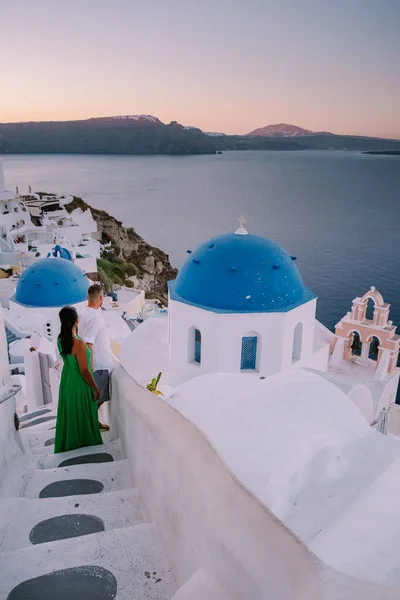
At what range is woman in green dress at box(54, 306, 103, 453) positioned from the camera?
3.46m

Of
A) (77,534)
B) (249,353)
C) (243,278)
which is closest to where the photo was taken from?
(77,534)

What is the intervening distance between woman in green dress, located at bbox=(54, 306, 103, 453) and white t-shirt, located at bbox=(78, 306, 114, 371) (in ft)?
0.84

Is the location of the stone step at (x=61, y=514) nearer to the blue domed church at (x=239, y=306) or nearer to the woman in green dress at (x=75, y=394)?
the woman in green dress at (x=75, y=394)

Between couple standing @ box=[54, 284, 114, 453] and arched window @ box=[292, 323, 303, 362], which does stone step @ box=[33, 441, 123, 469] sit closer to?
couple standing @ box=[54, 284, 114, 453]

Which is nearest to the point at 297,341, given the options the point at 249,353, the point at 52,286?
the point at 249,353

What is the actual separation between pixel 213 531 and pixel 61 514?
116cm

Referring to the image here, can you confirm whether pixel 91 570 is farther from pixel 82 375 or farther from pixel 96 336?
pixel 96 336

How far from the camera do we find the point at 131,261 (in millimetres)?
42375

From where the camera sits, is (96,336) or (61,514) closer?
(61,514)

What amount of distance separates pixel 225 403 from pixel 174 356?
237 inches

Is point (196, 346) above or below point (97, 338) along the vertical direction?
below

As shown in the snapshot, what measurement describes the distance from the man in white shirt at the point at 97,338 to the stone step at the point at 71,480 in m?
0.74

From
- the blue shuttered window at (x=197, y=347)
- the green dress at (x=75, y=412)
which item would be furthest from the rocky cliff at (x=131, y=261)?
the green dress at (x=75, y=412)

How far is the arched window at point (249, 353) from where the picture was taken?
838 centimetres
